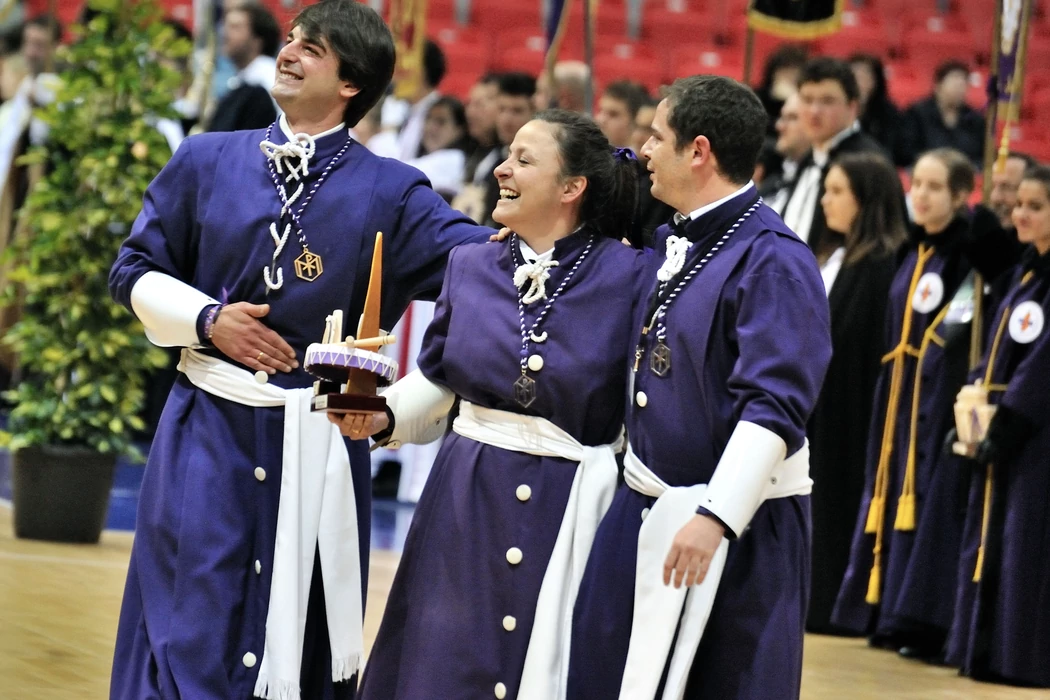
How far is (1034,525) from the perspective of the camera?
5762 millimetres

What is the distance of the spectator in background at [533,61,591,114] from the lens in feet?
26.5

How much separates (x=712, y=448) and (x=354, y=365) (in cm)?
71

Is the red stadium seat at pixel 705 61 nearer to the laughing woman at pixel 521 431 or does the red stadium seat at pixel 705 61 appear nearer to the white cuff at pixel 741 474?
the laughing woman at pixel 521 431

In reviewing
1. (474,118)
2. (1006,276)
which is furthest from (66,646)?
(474,118)

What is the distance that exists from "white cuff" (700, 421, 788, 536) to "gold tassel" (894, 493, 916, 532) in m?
3.50

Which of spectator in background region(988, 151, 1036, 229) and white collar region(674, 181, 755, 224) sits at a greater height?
spectator in background region(988, 151, 1036, 229)

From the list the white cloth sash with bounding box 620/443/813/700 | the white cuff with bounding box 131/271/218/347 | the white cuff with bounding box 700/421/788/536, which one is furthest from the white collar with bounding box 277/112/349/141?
the white cuff with bounding box 700/421/788/536

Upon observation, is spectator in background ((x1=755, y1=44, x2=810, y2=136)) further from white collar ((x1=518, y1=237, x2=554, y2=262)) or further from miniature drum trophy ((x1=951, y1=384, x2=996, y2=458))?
white collar ((x1=518, y1=237, x2=554, y2=262))

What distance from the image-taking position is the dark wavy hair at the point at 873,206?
21.7ft

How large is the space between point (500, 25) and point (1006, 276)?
8.94 m

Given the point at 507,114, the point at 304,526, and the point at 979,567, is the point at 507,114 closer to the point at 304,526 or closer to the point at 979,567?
the point at 979,567

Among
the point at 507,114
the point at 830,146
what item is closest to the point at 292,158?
the point at 830,146

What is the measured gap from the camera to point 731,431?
3.13 metres

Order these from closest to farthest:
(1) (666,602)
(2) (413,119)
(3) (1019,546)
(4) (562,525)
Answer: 1. (1) (666,602)
2. (4) (562,525)
3. (3) (1019,546)
4. (2) (413,119)
